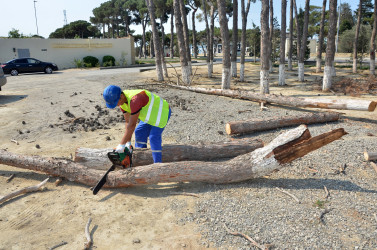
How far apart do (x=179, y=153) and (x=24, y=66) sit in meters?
23.2

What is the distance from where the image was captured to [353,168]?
4871mm

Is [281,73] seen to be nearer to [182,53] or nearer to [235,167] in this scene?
[182,53]

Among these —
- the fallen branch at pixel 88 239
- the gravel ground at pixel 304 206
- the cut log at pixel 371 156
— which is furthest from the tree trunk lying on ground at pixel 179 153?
the cut log at pixel 371 156

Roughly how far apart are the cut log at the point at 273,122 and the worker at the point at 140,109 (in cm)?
263

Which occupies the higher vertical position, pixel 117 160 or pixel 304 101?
pixel 304 101

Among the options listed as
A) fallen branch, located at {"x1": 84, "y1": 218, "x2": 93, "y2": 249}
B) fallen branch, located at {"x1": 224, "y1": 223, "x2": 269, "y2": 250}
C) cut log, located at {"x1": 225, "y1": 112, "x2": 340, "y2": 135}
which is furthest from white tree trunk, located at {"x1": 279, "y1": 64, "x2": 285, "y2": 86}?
fallen branch, located at {"x1": 84, "y1": 218, "x2": 93, "y2": 249}

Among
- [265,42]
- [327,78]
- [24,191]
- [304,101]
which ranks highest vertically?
[265,42]

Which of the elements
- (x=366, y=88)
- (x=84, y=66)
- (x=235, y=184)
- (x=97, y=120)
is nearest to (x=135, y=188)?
(x=235, y=184)

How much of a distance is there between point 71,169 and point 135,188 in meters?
1.13

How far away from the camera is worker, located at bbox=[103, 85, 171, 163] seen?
13.6 ft

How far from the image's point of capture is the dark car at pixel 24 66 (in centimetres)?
2241

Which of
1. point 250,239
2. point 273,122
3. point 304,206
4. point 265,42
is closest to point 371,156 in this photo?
point 304,206

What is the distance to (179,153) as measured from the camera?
5.11 m

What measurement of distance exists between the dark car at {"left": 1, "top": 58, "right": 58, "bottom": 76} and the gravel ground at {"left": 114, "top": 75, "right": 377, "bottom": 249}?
24.1 m
